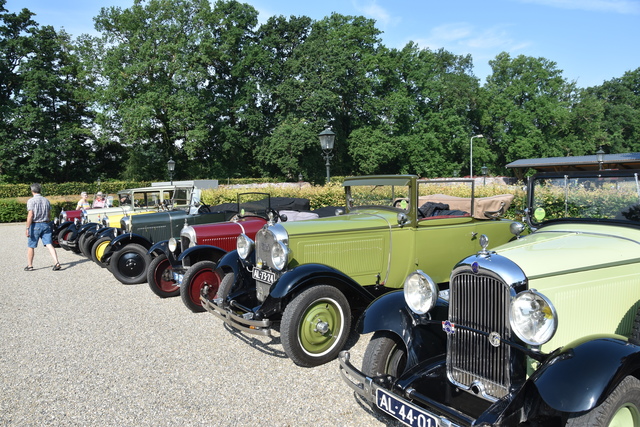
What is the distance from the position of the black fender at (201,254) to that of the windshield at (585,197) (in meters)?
4.32

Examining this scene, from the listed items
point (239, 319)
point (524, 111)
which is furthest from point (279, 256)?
point (524, 111)

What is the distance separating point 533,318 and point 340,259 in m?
2.69

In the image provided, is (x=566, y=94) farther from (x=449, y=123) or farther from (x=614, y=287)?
(x=614, y=287)

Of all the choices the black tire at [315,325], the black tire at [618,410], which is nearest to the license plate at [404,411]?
the black tire at [618,410]

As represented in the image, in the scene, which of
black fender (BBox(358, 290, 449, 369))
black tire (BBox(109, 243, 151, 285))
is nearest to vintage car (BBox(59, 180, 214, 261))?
black tire (BBox(109, 243, 151, 285))

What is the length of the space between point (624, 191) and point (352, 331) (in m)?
3.05

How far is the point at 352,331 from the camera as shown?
16.9ft

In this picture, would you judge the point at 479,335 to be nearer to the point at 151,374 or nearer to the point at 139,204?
the point at 151,374

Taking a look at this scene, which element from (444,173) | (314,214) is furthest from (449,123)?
(314,214)

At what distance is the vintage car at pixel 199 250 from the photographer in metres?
6.19

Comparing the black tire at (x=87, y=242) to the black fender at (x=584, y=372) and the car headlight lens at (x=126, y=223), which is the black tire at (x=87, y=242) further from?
the black fender at (x=584, y=372)

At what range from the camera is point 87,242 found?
1073 cm

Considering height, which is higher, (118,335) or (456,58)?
(456,58)

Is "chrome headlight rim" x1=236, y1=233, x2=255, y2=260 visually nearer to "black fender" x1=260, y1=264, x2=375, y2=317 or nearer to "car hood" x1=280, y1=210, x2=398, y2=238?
"car hood" x1=280, y1=210, x2=398, y2=238
